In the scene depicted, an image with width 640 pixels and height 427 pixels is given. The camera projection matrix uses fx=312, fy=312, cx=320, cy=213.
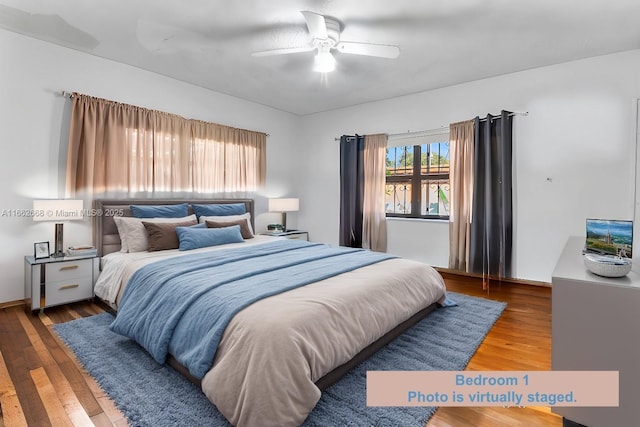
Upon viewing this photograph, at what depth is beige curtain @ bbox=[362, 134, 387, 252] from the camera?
504cm

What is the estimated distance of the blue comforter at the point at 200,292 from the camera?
1.71 m

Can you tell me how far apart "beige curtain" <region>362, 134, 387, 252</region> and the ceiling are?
45.0 inches

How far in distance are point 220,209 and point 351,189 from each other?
2197mm

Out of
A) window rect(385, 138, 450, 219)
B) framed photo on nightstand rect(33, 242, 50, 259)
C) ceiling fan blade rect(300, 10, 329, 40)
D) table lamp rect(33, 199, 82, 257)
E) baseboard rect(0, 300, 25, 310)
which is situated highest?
ceiling fan blade rect(300, 10, 329, 40)

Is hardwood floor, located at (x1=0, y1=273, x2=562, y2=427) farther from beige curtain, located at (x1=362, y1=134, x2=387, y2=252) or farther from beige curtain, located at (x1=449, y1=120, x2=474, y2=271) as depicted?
beige curtain, located at (x1=362, y1=134, x2=387, y2=252)

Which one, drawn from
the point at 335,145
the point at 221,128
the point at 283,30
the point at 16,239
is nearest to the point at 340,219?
the point at 335,145

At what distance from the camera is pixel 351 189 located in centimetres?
531

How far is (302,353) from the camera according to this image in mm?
1519

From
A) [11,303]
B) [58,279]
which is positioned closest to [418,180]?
[58,279]

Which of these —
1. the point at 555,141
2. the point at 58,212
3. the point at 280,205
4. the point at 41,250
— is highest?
the point at 555,141

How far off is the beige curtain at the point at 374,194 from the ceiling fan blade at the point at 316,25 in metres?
2.50

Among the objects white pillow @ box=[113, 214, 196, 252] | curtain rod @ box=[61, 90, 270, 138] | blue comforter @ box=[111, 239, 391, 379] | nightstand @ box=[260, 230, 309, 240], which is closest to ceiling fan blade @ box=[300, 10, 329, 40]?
blue comforter @ box=[111, 239, 391, 379]

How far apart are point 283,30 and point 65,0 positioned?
174cm

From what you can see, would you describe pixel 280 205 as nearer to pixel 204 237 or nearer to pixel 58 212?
pixel 204 237
